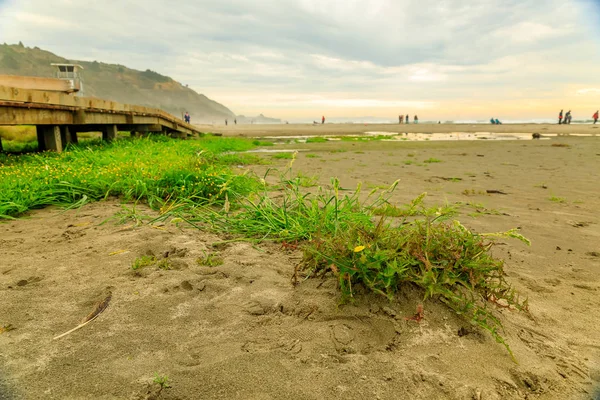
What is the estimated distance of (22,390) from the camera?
124 cm

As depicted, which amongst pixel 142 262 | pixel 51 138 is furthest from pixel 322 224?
pixel 51 138

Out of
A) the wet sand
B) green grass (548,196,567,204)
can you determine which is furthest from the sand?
the wet sand

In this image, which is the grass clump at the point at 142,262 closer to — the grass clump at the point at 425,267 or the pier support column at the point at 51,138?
the grass clump at the point at 425,267

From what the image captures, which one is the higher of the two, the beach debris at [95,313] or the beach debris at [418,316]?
the beach debris at [418,316]

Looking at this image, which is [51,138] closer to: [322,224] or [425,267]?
[322,224]

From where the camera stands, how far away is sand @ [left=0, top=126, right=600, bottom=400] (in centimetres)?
132

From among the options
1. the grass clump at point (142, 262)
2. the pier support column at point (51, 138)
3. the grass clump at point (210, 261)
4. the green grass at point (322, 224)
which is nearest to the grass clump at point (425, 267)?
the green grass at point (322, 224)

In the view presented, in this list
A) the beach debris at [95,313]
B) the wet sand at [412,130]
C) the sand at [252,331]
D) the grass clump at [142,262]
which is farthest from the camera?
the wet sand at [412,130]

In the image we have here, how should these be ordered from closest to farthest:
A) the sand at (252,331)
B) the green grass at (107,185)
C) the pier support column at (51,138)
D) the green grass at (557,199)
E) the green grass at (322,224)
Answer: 1. the sand at (252,331)
2. the green grass at (322,224)
3. the green grass at (107,185)
4. the green grass at (557,199)
5. the pier support column at (51,138)

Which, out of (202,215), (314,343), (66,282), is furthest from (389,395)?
(202,215)

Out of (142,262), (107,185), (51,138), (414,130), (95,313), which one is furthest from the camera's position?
(414,130)

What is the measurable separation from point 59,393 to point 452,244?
6.20 ft

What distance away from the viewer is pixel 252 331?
Result: 163cm

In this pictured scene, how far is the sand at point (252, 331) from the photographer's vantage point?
1315 millimetres
